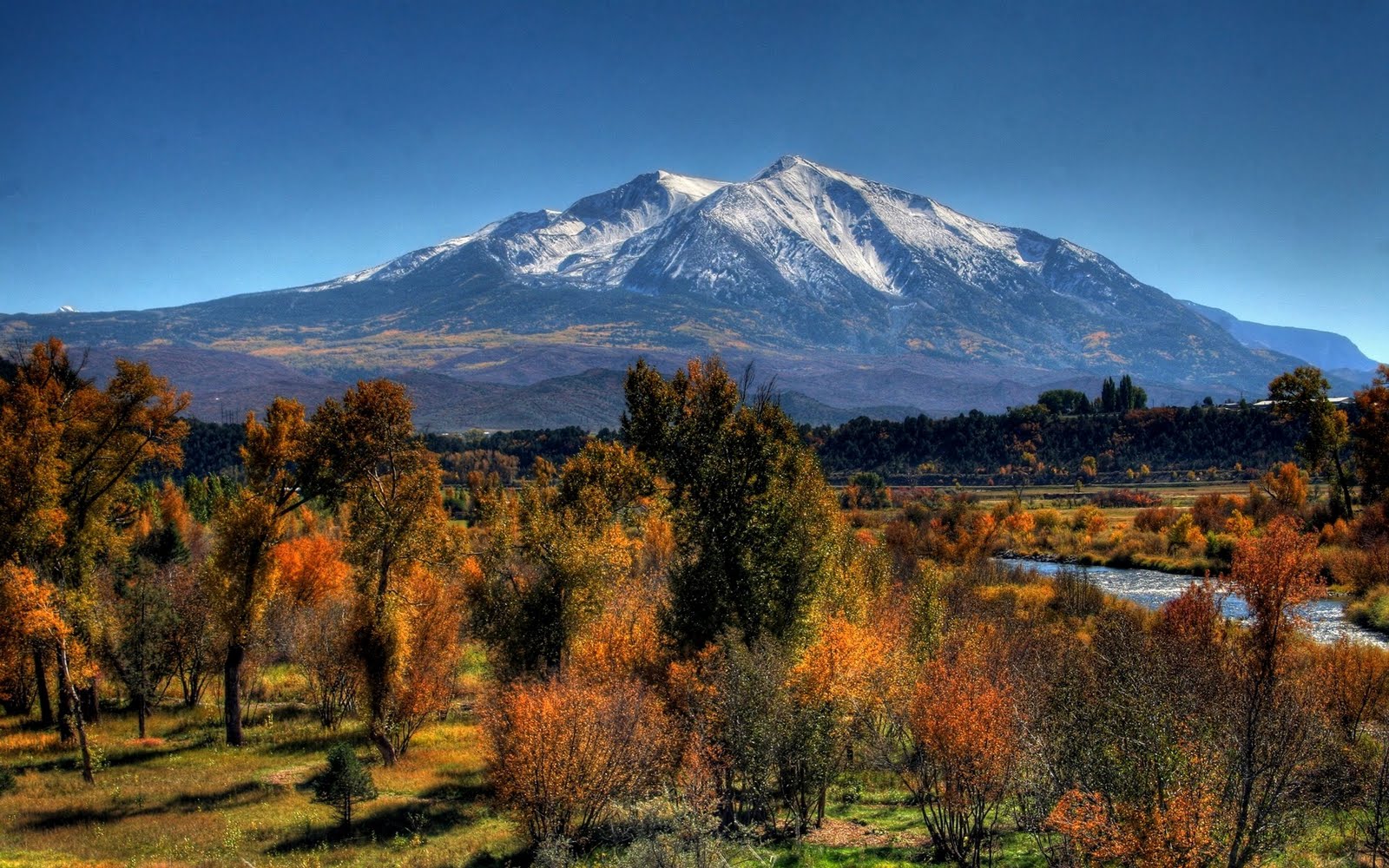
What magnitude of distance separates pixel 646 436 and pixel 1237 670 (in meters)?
22.4

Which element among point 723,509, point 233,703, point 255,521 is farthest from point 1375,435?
point 233,703

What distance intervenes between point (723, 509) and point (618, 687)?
861cm

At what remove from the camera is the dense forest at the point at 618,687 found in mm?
24656

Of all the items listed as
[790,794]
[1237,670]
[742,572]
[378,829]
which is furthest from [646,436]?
[1237,670]

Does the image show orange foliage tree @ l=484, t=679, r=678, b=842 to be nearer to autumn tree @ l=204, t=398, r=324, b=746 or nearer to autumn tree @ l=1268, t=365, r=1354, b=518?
autumn tree @ l=204, t=398, r=324, b=746

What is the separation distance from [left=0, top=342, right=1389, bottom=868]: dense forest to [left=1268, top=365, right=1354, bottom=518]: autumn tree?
34.5 m

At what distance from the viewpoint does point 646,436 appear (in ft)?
117

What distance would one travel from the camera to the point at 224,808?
29062 millimetres

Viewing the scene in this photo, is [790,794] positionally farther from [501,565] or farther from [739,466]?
[501,565]

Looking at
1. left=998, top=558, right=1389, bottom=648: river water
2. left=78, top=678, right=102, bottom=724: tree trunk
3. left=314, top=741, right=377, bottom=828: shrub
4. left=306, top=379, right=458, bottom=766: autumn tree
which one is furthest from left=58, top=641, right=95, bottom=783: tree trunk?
left=998, top=558, right=1389, bottom=648: river water

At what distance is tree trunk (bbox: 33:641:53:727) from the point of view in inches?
1410

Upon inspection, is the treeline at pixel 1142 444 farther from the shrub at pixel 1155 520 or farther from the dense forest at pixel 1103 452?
the shrub at pixel 1155 520

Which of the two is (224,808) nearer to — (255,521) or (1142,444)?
(255,521)

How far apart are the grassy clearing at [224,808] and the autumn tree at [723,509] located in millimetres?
10986
